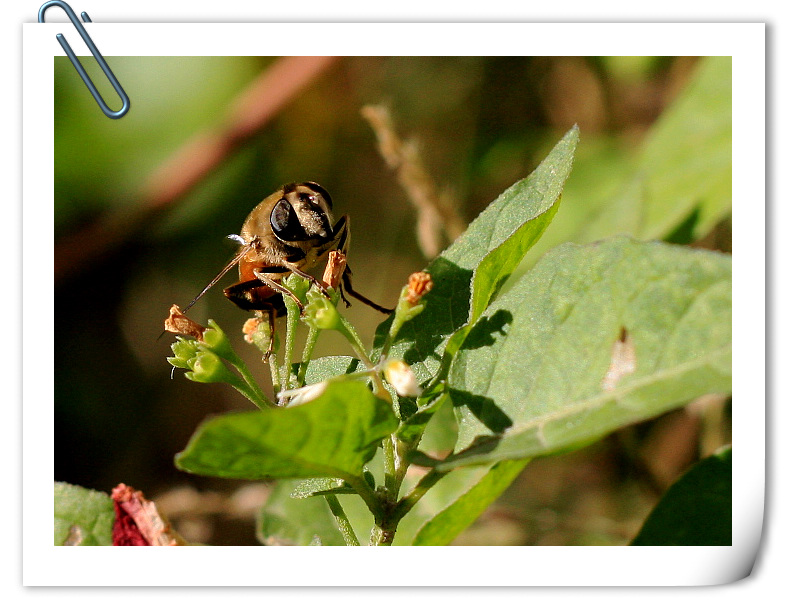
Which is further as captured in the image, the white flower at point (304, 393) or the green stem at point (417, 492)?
the green stem at point (417, 492)

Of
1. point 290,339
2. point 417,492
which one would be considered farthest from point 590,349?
point 290,339

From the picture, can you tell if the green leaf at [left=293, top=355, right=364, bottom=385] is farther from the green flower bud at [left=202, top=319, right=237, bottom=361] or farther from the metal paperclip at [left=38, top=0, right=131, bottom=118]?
the metal paperclip at [left=38, top=0, right=131, bottom=118]

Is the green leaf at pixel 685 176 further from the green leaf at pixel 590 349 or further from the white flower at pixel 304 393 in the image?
the white flower at pixel 304 393

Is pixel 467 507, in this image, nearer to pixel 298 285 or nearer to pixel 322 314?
pixel 322 314

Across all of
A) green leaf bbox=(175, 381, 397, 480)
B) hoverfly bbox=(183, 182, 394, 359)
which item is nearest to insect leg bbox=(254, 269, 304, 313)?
hoverfly bbox=(183, 182, 394, 359)
